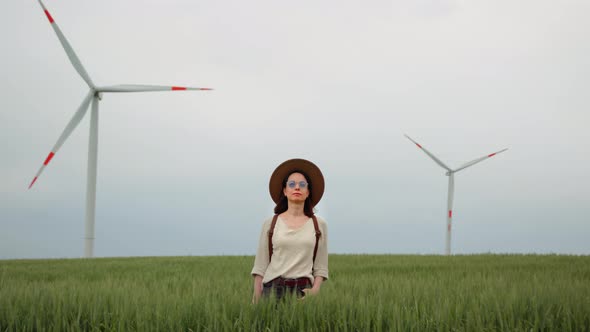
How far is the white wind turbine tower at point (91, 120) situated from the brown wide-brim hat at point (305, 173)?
1887 cm

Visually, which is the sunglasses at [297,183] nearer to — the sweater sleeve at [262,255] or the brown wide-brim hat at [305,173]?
the brown wide-brim hat at [305,173]

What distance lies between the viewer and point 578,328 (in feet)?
16.9

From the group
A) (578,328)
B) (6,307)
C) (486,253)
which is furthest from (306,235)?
(486,253)

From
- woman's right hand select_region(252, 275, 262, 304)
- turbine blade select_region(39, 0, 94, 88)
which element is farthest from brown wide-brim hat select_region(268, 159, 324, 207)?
turbine blade select_region(39, 0, 94, 88)

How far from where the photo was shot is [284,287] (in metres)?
5.61

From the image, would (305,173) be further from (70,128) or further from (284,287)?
(70,128)

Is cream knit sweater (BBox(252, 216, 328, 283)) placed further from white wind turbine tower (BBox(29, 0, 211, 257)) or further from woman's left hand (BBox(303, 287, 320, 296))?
white wind turbine tower (BBox(29, 0, 211, 257))

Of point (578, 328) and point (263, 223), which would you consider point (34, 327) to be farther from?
point (578, 328)

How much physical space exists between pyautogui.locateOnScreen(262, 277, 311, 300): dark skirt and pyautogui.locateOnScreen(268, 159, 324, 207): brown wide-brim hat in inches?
33.1

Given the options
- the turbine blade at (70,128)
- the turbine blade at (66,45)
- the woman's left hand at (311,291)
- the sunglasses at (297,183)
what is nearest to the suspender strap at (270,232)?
the sunglasses at (297,183)

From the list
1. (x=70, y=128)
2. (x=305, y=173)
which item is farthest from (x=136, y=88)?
(x=305, y=173)

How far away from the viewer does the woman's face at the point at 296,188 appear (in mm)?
5594

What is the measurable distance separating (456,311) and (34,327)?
14.1 ft

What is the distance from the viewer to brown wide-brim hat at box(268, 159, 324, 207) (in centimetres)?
578
